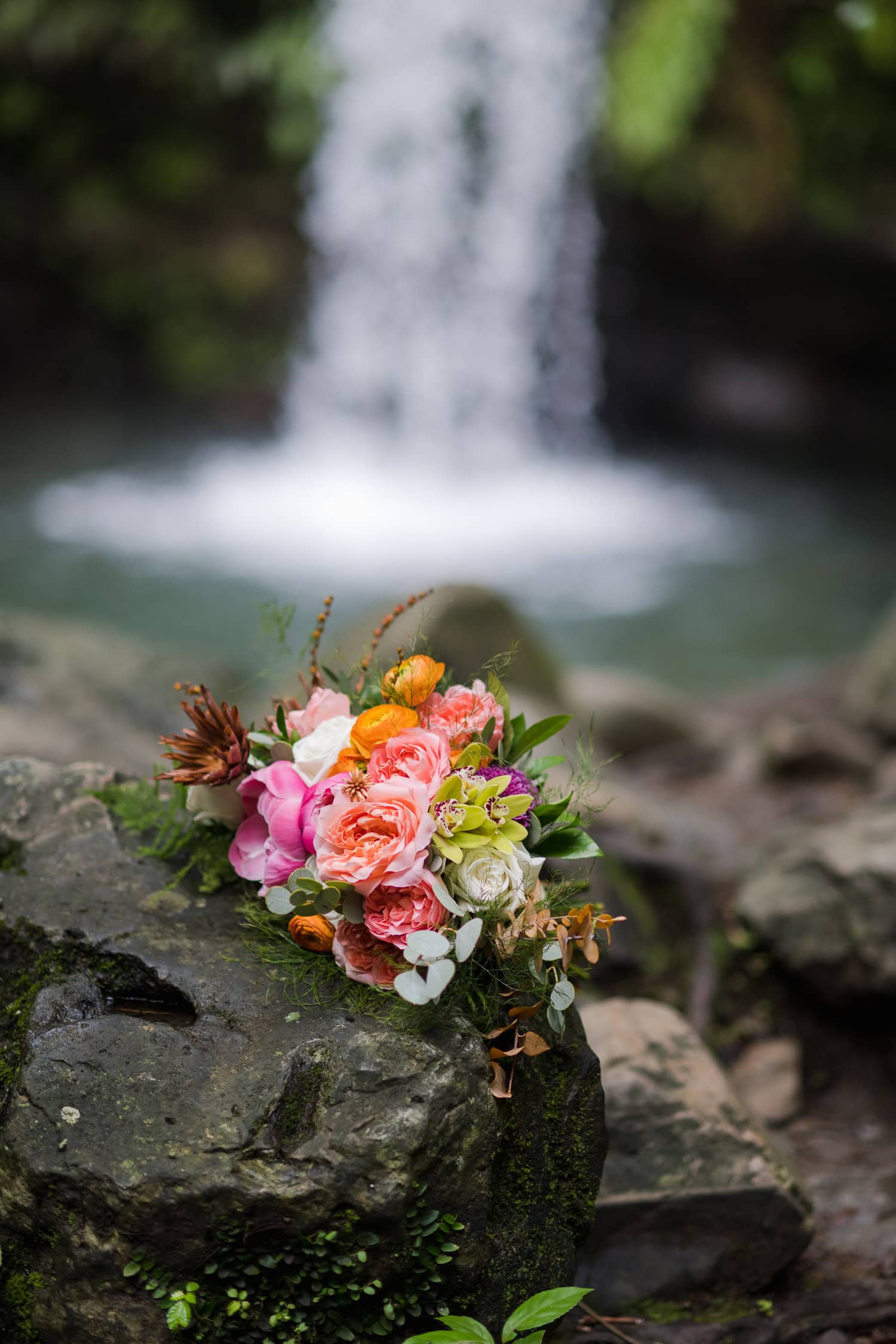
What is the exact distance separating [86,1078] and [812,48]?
11.8 meters

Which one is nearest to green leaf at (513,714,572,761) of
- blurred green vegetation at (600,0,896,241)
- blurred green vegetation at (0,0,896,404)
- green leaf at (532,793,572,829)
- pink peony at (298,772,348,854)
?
green leaf at (532,793,572,829)

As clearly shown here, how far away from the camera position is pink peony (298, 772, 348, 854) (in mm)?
1817

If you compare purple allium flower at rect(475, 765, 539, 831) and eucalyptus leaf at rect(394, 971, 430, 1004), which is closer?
eucalyptus leaf at rect(394, 971, 430, 1004)

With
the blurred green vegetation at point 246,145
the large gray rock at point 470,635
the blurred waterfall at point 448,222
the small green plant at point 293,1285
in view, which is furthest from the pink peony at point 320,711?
the blurred waterfall at point 448,222

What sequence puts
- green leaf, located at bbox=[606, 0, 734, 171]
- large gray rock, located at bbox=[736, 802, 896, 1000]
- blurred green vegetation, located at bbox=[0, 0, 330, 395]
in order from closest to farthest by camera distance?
1. large gray rock, located at bbox=[736, 802, 896, 1000]
2. green leaf, located at bbox=[606, 0, 734, 171]
3. blurred green vegetation, located at bbox=[0, 0, 330, 395]

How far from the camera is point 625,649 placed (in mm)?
8406

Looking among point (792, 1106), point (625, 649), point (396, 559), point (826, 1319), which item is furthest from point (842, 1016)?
point (396, 559)

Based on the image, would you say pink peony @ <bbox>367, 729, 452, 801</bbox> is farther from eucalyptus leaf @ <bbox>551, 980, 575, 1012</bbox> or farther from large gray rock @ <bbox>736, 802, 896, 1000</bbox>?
large gray rock @ <bbox>736, 802, 896, 1000</bbox>

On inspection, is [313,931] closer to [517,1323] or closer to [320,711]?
[320,711]

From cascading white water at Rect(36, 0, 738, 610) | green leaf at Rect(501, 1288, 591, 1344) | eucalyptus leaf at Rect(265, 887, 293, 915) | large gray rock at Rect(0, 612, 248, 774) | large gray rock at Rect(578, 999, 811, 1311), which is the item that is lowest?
green leaf at Rect(501, 1288, 591, 1344)

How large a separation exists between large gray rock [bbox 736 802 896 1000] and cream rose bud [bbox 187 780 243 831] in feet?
6.25

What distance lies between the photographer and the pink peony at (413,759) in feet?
5.80

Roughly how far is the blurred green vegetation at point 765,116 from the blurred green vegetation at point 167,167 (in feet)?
11.9

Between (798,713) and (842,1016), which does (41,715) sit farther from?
(798,713)
